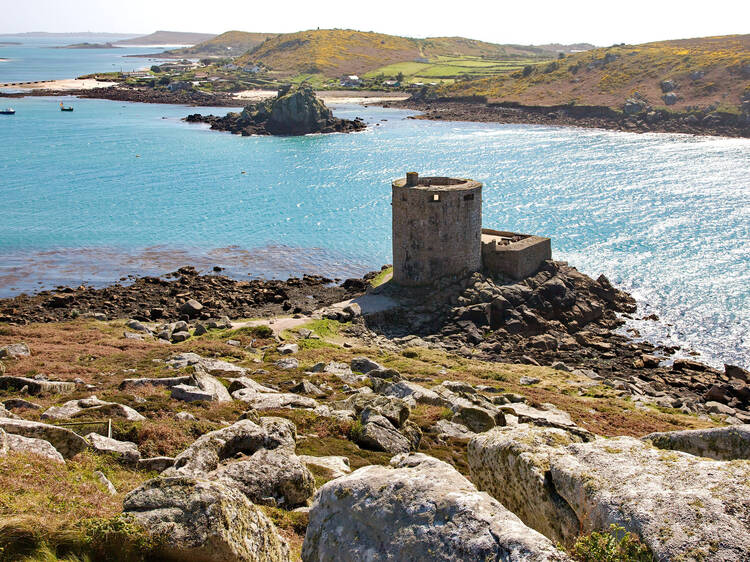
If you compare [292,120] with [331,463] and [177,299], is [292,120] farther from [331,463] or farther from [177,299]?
[331,463]

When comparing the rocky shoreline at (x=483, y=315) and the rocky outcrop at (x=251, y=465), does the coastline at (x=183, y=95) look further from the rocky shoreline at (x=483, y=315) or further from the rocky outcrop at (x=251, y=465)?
the rocky outcrop at (x=251, y=465)

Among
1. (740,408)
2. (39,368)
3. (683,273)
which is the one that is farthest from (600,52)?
(39,368)

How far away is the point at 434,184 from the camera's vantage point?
127 feet

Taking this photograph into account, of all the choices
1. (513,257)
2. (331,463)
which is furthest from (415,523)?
(513,257)

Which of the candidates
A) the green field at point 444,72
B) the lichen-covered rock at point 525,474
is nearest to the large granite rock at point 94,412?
the lichen-covered rock at point 525,474

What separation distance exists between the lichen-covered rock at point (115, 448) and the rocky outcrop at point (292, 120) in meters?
103

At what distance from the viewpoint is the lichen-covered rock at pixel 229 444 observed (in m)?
10.8

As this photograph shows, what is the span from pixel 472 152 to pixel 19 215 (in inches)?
2156

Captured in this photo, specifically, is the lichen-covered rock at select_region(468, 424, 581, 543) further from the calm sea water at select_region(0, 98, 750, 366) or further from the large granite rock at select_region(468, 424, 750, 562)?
the calm sea water at select_region(0, 98, 750, 366)

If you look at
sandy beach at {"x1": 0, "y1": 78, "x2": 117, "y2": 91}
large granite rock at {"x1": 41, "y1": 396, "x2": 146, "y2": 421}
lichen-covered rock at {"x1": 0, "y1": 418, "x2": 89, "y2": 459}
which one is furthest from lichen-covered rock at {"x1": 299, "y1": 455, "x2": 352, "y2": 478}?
sandy beach at {"x1": 0, "y1": 78, "x2": 117, "y2": 91}

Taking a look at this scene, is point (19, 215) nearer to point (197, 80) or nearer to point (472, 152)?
point (472, 152)

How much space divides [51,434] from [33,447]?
0.67m

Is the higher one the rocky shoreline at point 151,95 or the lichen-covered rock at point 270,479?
the rocky shoreline at point 151,95

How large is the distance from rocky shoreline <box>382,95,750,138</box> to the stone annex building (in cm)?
7858
